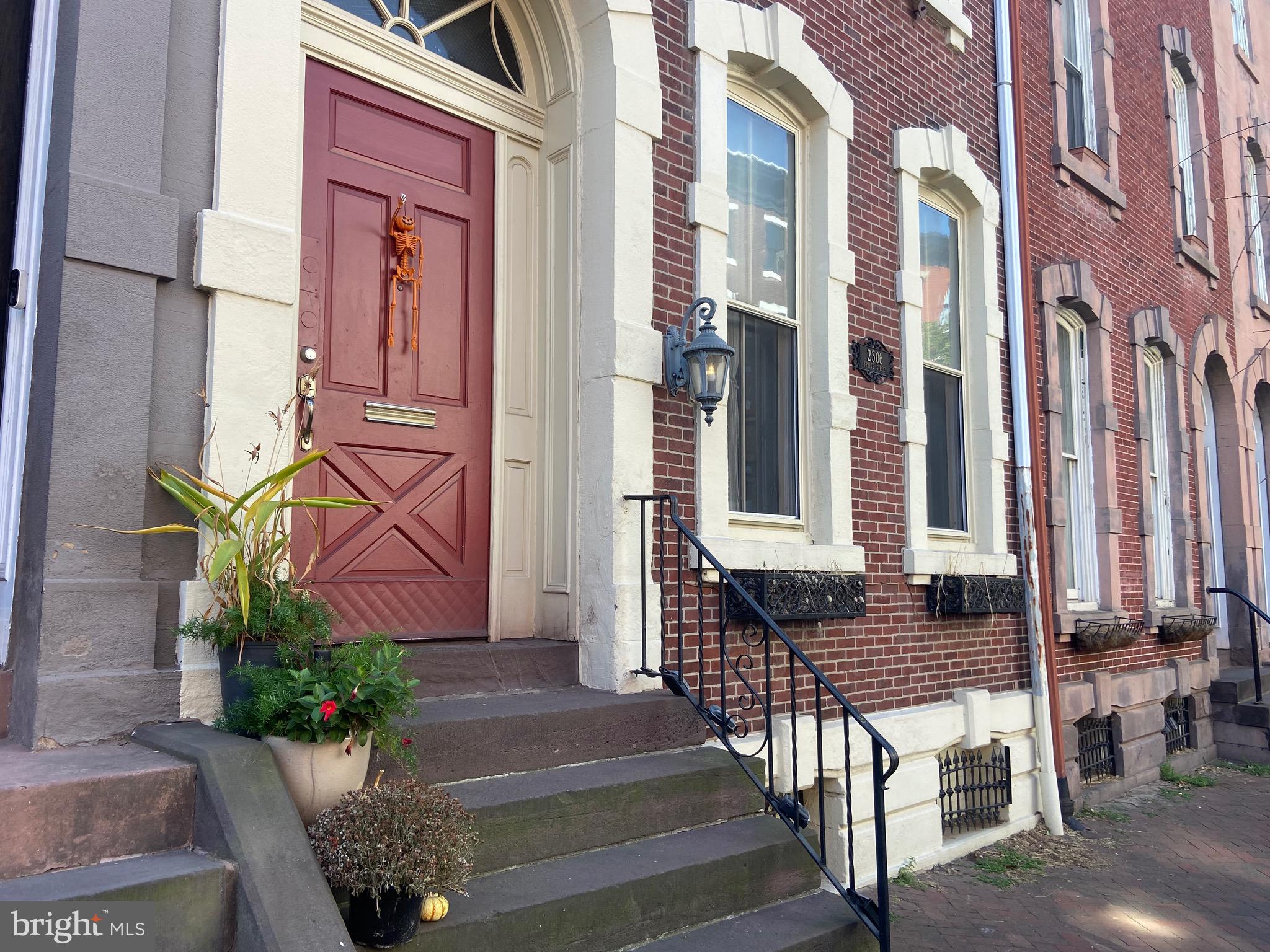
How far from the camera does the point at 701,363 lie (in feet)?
15.9

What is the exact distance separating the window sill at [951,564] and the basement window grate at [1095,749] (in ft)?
5.93

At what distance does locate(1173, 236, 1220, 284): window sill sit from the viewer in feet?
34.4

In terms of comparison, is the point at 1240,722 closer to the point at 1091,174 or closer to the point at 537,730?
the point at 1091,174

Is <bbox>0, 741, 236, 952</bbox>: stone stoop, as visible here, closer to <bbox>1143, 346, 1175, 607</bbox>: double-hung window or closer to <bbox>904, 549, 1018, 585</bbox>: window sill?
<bbox>904, 549, 1018, 585</bbox>: window sill

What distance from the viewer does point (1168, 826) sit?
709cm

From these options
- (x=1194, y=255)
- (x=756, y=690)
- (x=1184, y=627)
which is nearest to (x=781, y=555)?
(x=756, y=690)

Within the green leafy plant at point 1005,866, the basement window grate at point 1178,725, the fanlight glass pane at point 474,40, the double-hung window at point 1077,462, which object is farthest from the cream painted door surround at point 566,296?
the basement window grate at point 1178,725

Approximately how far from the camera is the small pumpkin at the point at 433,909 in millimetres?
2900

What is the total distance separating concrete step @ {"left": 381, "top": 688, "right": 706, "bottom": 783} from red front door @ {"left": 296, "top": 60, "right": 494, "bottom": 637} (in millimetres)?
679

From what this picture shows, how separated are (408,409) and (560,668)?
140cm

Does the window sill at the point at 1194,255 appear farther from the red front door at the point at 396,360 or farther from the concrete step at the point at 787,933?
the concrete step at the point at 787,933

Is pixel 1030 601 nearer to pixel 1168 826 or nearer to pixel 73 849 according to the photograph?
pixel 1168 826

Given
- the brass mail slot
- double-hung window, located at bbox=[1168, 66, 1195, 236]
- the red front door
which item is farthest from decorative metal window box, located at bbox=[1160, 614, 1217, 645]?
the brass mail slot

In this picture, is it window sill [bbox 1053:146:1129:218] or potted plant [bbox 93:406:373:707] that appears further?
window sill [bbox 1053:146:1129:218]
